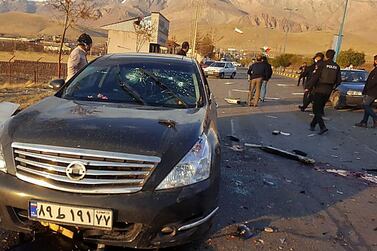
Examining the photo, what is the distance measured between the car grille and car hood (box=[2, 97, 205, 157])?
0.06m

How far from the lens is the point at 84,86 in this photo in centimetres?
461

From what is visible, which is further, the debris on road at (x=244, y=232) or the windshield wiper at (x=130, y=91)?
the windshield wiper at (x=130, y=91)

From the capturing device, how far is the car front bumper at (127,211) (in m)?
2.88

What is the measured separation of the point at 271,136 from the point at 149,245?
6447mm

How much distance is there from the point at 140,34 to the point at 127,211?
3886cm

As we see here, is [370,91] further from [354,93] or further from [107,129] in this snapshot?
[107,129]

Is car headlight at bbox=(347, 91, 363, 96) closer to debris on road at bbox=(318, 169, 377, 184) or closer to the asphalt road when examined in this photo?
the asphalt road

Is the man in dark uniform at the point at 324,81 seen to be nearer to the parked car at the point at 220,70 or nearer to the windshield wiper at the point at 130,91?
the windshield wiper at the point at 130,91

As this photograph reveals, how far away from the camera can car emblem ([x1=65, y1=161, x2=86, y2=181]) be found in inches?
114

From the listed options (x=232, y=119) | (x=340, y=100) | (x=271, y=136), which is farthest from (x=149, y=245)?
(x=340, y=100)

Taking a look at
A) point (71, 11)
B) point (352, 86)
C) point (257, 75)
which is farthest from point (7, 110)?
point (71, 11)

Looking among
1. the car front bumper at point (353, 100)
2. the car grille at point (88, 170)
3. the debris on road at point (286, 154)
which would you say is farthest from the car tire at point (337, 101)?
the car grille at point (88, 170)

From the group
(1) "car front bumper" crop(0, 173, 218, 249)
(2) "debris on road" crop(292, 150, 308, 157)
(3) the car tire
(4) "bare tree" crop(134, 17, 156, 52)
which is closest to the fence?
(4) "bare tree" crop(134, 17, 156, 52)

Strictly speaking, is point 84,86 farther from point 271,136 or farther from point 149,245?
point 271,136
